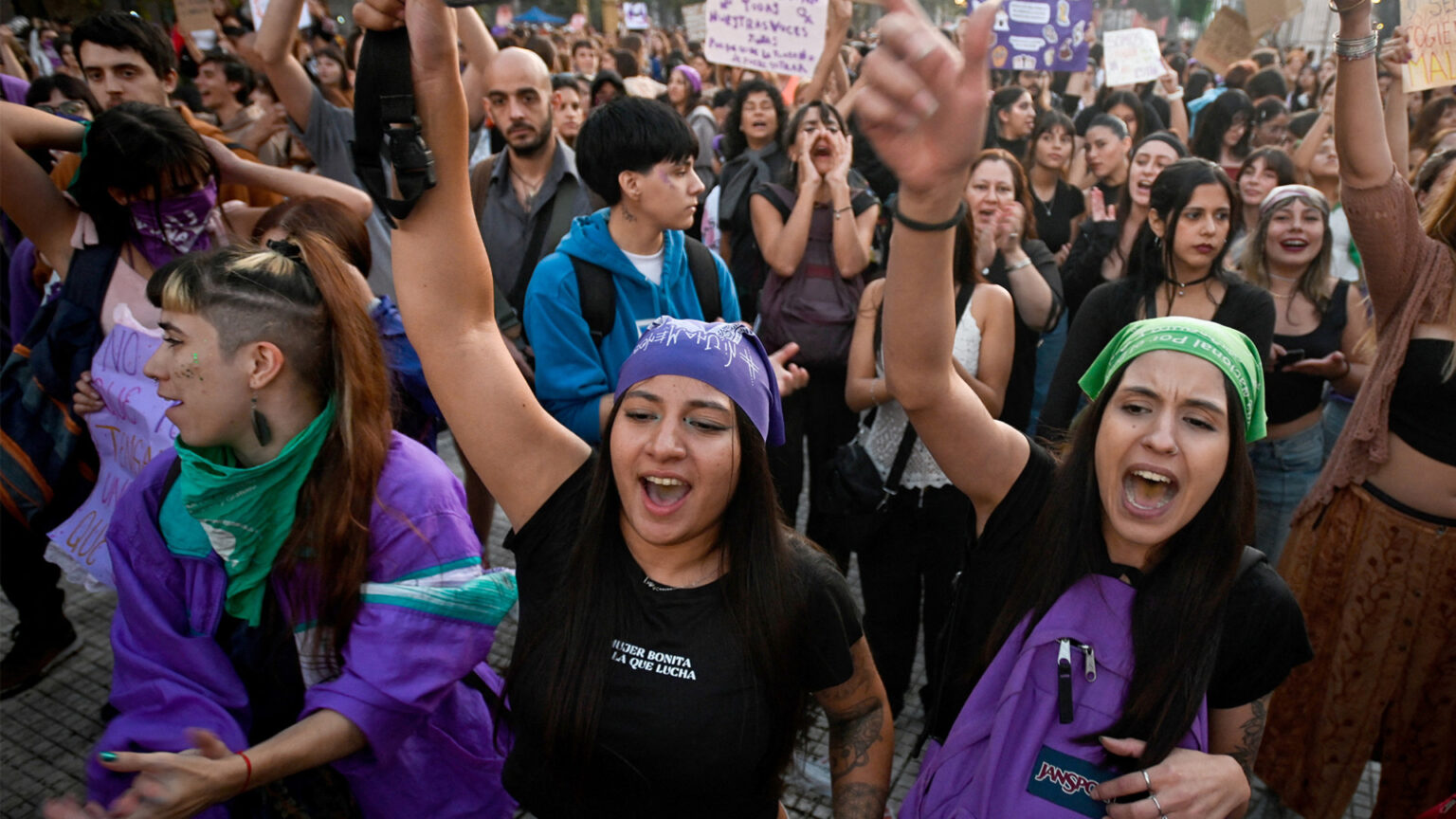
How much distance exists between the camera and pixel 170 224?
2.74 m

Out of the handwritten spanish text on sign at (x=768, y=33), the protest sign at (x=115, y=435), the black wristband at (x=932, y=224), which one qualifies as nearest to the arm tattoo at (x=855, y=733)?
the black wristband at (x=932, y=224)

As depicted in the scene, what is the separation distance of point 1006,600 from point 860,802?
0.48 meters

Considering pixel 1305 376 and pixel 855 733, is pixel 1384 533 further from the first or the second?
pixel 855 733

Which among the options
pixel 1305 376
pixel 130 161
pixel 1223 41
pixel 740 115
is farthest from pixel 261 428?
pixel 1223 41

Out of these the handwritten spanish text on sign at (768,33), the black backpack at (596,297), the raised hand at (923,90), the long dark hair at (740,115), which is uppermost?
the handwritten spanish text on sign at (768,33)

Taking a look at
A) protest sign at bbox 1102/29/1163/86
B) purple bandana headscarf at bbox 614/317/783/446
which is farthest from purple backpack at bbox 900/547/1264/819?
protest sign at bbox 1102/29/1163/86

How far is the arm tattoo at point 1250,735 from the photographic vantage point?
1.66m

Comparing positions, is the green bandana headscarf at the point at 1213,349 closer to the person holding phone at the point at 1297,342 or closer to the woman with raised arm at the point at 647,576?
the woman with raised arm at the point at 647,576

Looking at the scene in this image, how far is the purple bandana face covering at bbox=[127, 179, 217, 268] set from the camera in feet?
8.81

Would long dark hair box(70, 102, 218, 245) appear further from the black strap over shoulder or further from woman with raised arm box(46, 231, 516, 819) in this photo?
the black strap over shoulder

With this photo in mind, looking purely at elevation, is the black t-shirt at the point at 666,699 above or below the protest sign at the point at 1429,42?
below

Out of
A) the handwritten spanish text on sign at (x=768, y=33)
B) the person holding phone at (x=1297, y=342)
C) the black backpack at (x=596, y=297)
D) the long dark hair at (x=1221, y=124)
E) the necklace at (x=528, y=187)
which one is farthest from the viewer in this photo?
the long dark hair at (x=1221, y=124)

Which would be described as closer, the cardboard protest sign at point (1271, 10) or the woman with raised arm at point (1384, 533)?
the woman with raised arm at point (1384, 533)

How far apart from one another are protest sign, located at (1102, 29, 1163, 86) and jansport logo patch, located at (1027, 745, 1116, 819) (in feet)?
23.6
